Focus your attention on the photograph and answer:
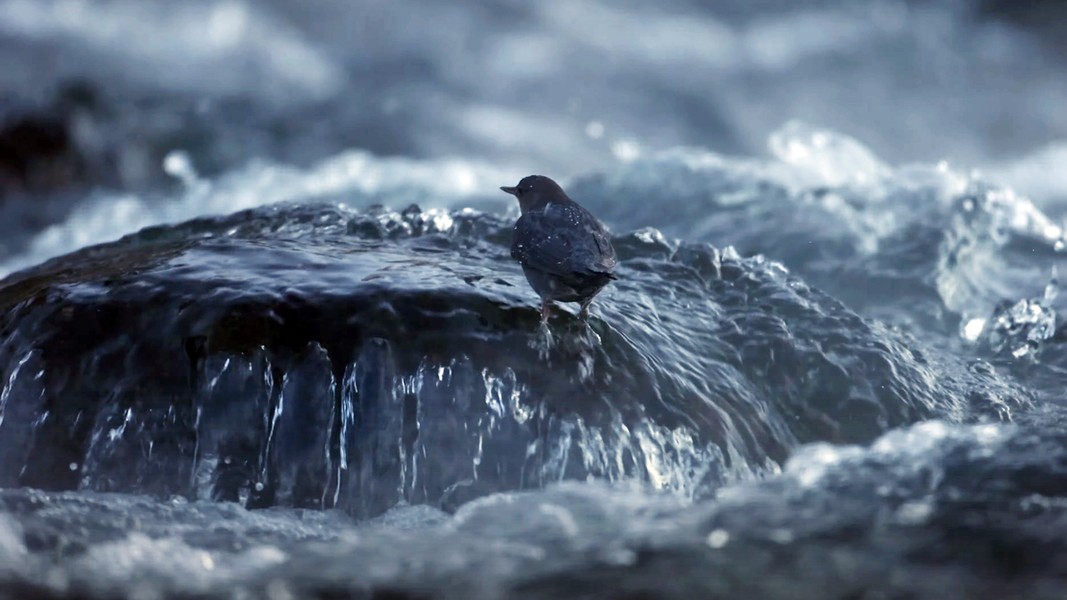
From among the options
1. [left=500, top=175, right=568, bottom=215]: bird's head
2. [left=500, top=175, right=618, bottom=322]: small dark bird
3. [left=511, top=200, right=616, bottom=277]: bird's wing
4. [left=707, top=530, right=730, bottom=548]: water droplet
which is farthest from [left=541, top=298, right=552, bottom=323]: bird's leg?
[left=707, top=530, right=730, bottom=548]: water droplet

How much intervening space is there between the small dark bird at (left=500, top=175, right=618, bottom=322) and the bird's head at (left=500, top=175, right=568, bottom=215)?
35 cm

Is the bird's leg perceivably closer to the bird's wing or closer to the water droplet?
the bird's wing

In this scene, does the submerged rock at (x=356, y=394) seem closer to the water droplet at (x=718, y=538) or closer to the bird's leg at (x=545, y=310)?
the bird's leg at (x=545, y=310)

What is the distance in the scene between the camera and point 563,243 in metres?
3.93

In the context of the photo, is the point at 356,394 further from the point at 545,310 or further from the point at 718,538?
the point at 718,538

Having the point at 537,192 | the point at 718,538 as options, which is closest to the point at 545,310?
the point at 537,192

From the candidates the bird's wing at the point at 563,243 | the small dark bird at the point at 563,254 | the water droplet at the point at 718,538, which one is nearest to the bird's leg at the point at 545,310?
the small dark bird at the point at 563,254

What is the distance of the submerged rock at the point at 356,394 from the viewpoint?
12.0 ft

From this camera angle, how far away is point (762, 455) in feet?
12.8

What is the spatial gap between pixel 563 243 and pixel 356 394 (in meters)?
0.93

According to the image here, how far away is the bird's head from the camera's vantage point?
186 inches

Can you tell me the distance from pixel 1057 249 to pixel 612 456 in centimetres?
577

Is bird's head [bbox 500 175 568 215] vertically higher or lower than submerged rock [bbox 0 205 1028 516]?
higher

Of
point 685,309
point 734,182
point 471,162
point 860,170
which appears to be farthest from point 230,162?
point 685,309
